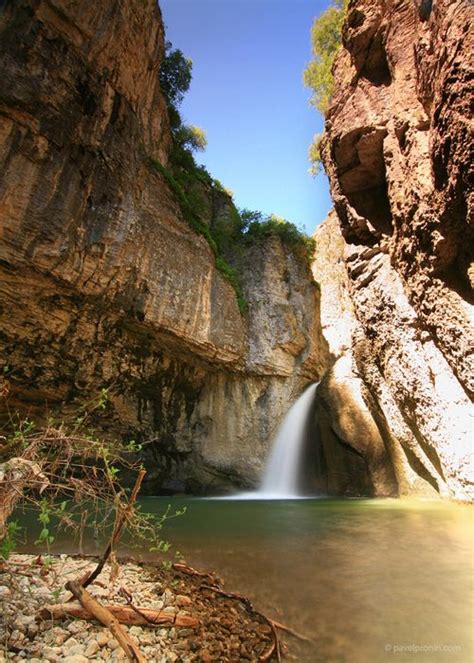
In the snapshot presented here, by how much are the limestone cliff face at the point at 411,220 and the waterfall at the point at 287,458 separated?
4.23 meters

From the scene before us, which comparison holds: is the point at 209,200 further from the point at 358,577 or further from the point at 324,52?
the point at 358,577

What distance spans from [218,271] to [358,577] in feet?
41.6

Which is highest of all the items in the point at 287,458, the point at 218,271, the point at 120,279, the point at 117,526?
the point at 218,271

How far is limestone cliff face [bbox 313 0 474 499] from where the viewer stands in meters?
5.42

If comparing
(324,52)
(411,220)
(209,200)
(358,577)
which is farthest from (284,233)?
(358,577)

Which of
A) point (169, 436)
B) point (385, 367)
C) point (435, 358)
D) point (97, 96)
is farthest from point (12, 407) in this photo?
point (435, 358)

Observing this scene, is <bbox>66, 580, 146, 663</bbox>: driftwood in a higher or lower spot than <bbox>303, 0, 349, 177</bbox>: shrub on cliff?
lower

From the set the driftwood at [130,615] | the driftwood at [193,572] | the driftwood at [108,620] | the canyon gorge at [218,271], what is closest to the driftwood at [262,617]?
the driftwood at [193,572]

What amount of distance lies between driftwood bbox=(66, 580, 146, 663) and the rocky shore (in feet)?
0.15

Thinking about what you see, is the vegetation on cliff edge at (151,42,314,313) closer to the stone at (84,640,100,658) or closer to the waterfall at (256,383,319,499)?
the waterfall at (256,383,319,499)

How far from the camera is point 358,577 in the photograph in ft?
11.3

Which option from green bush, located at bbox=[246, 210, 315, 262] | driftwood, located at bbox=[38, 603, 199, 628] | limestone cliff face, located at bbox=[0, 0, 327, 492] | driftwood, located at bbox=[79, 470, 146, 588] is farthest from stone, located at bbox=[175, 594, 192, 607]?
green bush, located at bbox=[246, 210, 315, 262]

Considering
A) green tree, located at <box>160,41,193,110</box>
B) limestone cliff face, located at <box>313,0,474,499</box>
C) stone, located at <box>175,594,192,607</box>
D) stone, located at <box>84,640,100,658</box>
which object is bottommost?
stone, located at <box>84,640,100,658</box>

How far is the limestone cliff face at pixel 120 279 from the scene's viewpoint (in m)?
9.34
